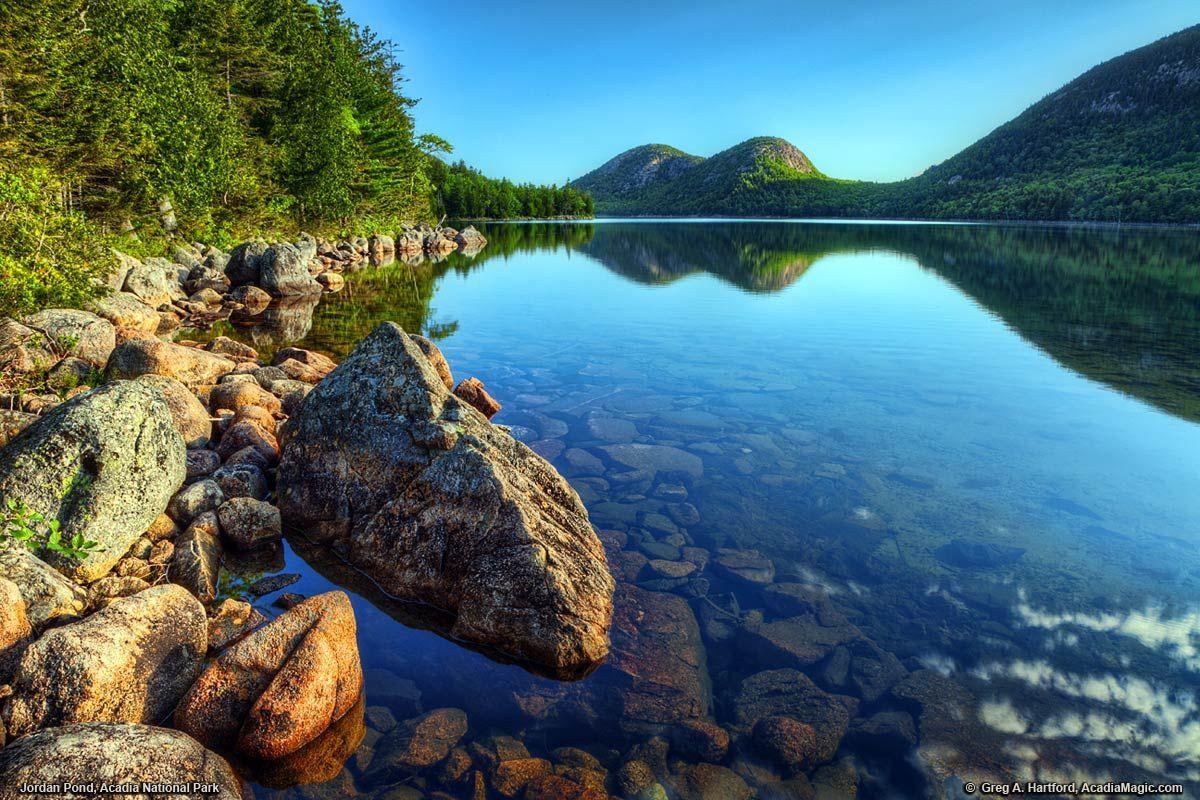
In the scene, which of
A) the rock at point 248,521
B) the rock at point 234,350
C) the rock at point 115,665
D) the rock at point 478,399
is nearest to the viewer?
the rock at point 115,665

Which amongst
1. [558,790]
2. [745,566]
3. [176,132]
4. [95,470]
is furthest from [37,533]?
[176,132]

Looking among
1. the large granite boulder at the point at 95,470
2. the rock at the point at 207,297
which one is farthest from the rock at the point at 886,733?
the rock at the point at 207,297

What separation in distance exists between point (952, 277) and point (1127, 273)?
10.0m

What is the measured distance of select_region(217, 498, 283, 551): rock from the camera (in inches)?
314

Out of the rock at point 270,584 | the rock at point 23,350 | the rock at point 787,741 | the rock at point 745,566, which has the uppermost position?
the rock at point 23,350

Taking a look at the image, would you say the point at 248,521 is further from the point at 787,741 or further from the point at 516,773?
the point at 787,741

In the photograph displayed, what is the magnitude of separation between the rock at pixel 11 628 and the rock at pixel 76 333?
8819mm

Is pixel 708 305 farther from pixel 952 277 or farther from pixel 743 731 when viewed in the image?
pixel 743 731

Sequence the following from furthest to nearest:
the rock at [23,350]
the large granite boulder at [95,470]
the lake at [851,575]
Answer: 1. the rock at [23,350]
2. the large granite boulder at [95,470]
3. the lake at [851,575]

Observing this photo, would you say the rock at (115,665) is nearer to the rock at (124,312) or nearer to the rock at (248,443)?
the rock at (248,443)

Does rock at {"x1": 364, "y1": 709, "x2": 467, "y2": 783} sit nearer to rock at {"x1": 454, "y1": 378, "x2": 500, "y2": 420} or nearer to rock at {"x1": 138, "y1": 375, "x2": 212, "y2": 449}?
rock at {"x1": 138, "y1": 375, "x2": 212, "y2": 449}

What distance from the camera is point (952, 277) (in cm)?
4022

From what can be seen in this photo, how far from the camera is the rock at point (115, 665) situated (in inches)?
185

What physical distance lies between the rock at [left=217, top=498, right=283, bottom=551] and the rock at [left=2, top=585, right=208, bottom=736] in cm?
211
